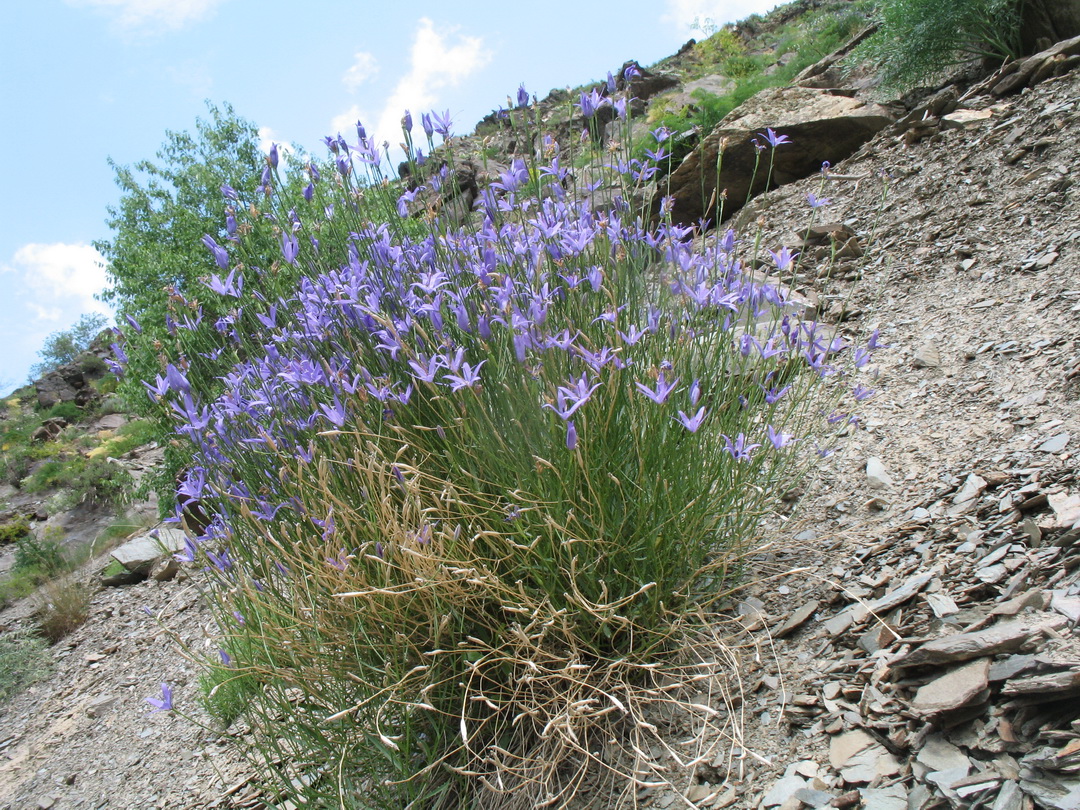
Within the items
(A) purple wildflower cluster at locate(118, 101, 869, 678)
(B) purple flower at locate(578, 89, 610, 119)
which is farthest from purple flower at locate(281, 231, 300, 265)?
(B) purple flower at locate(578, 89, 610, 119)

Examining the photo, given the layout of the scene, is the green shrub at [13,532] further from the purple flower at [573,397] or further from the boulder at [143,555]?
the purple flower at [573,397]

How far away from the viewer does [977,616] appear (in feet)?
6.21

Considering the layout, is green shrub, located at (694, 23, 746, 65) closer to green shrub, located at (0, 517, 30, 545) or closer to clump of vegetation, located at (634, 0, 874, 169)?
clump of vegetation, located at (634, 0, 874, 169)

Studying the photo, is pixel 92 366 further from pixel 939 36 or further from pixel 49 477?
pixel 939 36

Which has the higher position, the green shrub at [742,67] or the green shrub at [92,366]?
the green shrub at [742,67]

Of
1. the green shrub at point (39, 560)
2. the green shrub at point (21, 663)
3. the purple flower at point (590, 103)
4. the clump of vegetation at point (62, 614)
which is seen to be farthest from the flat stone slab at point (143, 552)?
the purple flower at point (590, 103)

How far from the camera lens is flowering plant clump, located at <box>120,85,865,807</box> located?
83.2 inches

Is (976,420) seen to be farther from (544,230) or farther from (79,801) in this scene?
(79,801)

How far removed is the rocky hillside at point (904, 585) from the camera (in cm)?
166

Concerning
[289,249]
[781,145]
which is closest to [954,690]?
[289,249]

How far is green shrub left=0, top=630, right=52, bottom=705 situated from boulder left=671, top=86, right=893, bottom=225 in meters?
6.98

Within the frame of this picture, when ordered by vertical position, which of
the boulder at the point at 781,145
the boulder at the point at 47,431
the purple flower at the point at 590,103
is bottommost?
the boulder at the point at 47,431

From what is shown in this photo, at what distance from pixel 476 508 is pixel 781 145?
249 inches

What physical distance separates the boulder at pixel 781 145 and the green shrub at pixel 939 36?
31.4 inches
